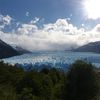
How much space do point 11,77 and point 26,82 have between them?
2071 centimetres

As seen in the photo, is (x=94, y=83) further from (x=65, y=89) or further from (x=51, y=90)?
(x=51, y=90)

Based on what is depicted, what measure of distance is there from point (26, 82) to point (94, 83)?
11349 millimetres

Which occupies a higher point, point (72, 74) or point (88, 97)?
point (72, 74)

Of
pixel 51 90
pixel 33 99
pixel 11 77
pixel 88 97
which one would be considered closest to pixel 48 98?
pixel 51 90

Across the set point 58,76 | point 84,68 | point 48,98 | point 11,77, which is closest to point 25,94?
point 48,98

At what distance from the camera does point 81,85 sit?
42.0 meters

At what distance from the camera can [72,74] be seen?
4294 cm

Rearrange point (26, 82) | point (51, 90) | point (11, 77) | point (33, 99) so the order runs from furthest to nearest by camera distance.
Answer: point (11, 77)
point (26, 82)
point (51, 90)
point (33, 99)

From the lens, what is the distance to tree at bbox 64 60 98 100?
137 feet

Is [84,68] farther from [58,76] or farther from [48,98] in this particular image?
[58,76]

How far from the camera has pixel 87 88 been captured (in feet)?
136

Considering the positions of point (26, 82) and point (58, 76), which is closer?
point (26, 82)

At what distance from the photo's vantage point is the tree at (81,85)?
4184 cm

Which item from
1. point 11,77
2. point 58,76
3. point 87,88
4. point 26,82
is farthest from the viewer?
point 58,76
